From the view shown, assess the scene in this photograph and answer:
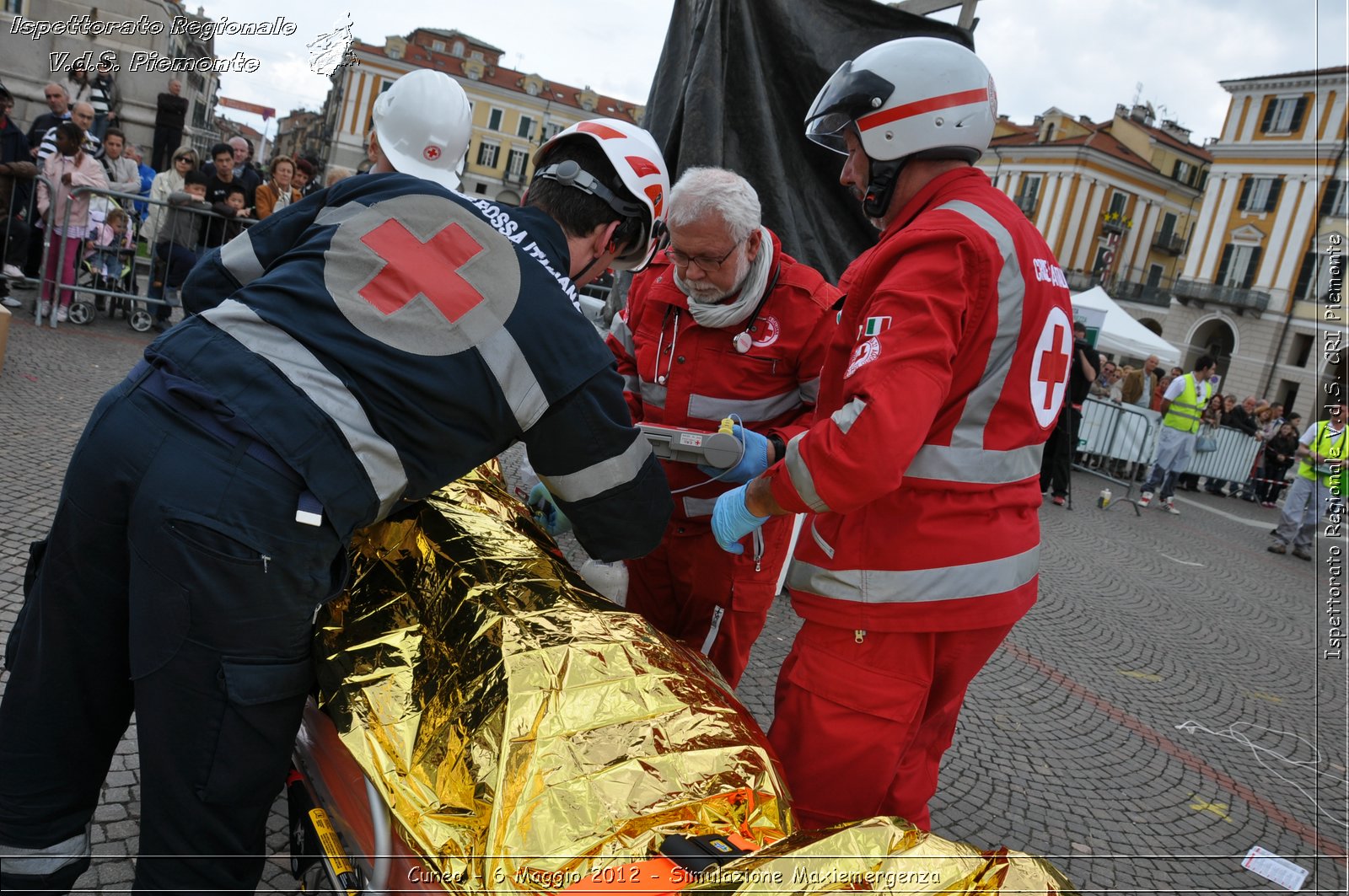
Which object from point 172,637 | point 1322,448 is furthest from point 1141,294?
point 172,637

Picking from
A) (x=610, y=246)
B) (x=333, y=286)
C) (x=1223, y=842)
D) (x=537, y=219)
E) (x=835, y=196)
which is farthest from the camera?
(x=835, y=196)

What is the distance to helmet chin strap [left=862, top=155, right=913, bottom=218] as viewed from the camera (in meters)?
1.92

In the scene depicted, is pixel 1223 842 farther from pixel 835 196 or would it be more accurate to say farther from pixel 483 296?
pixel 483 296

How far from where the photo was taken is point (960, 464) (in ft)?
5.81

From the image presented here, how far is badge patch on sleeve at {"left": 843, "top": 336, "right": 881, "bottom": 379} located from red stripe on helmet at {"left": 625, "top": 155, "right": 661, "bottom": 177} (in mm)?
675

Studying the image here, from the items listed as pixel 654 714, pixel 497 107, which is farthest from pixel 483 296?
pixel 497 107

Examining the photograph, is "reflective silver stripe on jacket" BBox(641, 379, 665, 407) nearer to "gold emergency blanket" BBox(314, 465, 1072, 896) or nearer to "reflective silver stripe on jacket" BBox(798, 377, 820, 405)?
"reflective silver stripe on jacket" BBox(798, 377, 820, 405)

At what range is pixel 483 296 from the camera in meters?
1.55

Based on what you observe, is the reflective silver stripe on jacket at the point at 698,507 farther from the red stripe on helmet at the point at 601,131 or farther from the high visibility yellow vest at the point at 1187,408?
the high visibility yellow vest at the point at 1187,408

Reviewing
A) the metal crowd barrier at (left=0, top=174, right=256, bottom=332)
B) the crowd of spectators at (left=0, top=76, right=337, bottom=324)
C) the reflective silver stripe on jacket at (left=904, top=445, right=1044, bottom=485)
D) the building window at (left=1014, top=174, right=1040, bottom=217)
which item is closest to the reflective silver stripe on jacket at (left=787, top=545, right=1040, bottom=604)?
the reflective silver stripe on jacket at (left=904, top=445, right=1044, bottom=485)

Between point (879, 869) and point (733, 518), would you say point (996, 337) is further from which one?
point (879, 869)

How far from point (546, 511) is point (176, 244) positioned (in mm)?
7003

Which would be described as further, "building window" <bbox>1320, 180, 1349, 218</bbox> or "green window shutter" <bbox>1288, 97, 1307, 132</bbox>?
"building window" <bbox>1320, 180, 1349, 218</bbox>

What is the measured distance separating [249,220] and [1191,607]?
9.12m
